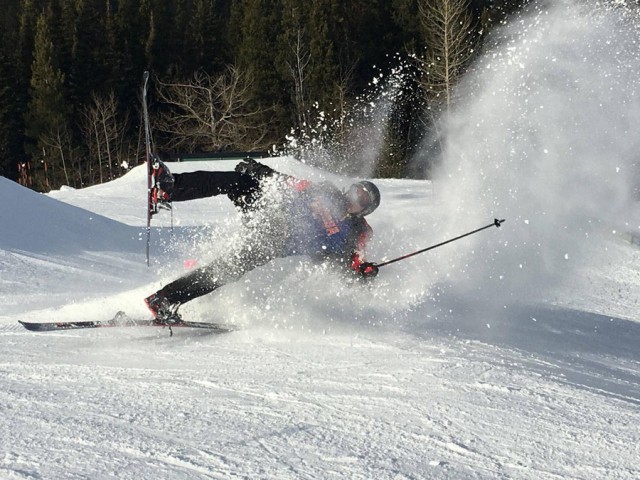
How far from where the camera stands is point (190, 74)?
135 ft

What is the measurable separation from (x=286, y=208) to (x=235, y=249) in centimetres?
52

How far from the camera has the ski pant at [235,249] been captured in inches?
233

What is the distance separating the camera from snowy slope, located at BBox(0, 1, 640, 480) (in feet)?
11.3

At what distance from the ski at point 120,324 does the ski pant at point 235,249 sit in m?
0.20

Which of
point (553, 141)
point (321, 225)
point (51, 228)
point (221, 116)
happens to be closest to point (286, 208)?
point (321, 225)

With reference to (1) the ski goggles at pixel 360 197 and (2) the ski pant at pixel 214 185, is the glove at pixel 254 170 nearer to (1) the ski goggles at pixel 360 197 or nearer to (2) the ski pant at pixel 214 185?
(2) the ski pant at pixel 214 185

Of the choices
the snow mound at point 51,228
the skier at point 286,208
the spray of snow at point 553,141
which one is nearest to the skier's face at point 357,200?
the skier at point 286,208

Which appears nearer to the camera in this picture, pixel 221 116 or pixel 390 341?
pixel 390 341

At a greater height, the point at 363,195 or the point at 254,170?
the point at 254,170

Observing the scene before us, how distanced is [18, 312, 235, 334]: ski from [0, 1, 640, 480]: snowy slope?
7cm

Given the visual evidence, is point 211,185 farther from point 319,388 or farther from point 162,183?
point 319,388

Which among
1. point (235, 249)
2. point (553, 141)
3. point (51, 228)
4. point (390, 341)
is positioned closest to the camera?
point (390, 341)

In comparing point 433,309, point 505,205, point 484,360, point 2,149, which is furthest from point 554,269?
point 2,149

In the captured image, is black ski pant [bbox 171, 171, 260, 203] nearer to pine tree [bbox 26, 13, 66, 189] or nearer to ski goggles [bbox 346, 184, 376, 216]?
ski goggles [bbox 346, 184, 376, 216]
